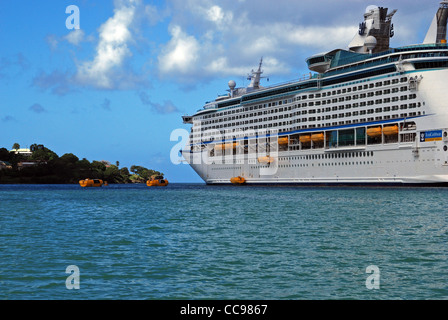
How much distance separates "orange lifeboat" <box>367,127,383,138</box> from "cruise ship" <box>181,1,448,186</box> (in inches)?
9.8

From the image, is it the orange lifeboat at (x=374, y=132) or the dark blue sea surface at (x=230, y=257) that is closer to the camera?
the dark blue sea surface at (x=230, y=257)

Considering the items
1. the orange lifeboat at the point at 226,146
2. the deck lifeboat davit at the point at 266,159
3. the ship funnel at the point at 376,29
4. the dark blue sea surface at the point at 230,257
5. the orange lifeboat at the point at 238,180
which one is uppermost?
the ship funnel at the point at 376,29

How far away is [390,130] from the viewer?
75.6 metres

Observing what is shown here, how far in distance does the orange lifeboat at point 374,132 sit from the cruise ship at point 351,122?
250 mm

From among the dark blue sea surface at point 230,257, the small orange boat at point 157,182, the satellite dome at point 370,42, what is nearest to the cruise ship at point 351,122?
the satellite dome at point 370,42

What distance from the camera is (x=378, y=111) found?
8019 cm

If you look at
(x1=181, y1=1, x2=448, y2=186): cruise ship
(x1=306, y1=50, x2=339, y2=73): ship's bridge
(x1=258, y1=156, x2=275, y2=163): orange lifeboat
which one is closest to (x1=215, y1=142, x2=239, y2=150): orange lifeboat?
(x1=181, y1=1, x2=448, y2=186): cruise ship

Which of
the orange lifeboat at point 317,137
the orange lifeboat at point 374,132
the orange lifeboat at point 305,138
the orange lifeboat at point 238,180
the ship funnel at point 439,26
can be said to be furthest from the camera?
the orange lifeboat at point 238,180

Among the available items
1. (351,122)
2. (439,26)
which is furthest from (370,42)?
(351,122)

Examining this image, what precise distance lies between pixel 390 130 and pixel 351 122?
9632mm

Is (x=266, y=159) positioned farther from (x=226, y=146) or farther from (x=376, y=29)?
(x=376, y=29)

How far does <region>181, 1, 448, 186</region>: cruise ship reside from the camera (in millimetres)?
71812

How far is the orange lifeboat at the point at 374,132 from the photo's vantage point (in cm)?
7712

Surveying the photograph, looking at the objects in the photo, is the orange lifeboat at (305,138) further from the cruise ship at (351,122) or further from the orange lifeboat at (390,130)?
the orange lifeboat at (390,130)
